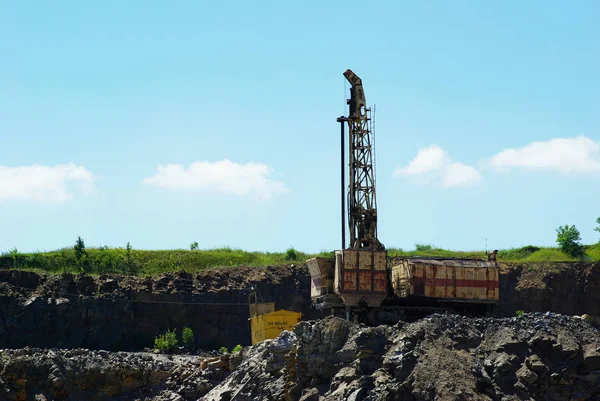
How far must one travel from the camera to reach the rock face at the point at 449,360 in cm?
3100

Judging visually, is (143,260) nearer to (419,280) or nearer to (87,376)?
(87,376)

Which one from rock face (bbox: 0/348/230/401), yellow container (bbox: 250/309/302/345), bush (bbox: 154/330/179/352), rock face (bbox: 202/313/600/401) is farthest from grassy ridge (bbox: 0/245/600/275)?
rock face (bbox: 202/313/600/401)

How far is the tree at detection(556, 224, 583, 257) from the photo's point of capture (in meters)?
75.3

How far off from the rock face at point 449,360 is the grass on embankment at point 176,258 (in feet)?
116

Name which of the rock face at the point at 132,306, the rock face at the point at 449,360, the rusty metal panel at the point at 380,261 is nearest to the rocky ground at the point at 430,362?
the rock face at the point at 449,360

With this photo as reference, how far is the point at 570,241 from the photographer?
248 feet

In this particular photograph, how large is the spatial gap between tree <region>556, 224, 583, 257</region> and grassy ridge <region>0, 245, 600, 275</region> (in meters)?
0.56

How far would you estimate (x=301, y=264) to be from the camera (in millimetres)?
68812

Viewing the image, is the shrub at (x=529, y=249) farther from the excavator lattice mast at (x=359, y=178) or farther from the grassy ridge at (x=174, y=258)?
the excavator lattice mast at (x=359, y=178)

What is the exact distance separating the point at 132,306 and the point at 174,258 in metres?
10.7

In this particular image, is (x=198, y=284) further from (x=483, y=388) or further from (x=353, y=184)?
(x=483, y=388)

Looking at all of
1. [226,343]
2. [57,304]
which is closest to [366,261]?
[226,343]

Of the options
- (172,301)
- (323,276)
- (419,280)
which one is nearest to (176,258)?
(172,301)

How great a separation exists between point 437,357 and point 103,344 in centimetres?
3394
